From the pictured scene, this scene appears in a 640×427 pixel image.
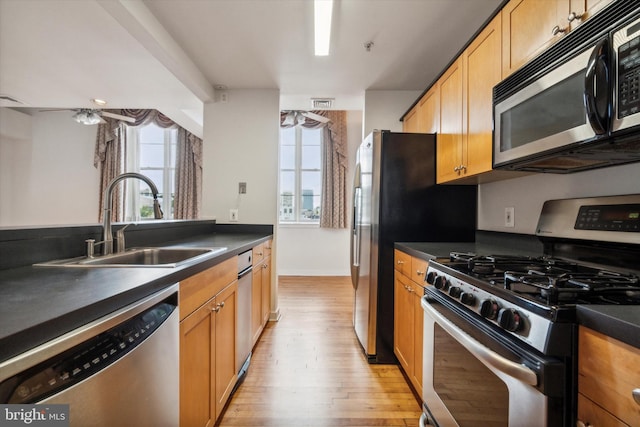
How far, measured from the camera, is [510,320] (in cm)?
79

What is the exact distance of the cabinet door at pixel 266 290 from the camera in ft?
8.16

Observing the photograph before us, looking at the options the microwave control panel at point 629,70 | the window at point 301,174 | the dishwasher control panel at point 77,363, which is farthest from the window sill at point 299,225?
the microwave control panel at point 629,70

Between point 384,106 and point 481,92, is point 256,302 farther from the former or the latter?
point 384,106

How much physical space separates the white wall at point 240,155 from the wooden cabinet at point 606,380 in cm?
263

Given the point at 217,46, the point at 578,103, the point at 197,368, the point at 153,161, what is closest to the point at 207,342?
the point at 197,368

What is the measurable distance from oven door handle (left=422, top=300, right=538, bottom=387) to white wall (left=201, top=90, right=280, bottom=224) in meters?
2.21

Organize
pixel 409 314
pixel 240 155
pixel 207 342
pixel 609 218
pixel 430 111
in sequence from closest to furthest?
pixel 609 218
pixel 207 342
pixel 409 314
pixel 430 111
pixel 240 155

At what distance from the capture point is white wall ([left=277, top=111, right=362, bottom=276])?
4.96 m

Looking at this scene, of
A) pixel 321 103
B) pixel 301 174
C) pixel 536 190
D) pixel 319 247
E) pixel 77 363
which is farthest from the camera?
pixel 301 174

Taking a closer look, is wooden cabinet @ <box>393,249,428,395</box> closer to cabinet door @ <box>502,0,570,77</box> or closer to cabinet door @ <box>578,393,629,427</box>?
cabinet door @ <box>578,393,629,427</box>

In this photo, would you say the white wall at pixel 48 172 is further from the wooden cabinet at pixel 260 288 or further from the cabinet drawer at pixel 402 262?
the cabinet drawer at pixel 402 262

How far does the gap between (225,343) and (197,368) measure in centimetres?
34

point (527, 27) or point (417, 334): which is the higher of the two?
point (527, 27)

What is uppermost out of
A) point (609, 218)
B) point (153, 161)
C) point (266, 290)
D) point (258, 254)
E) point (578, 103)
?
point (153, 161)
